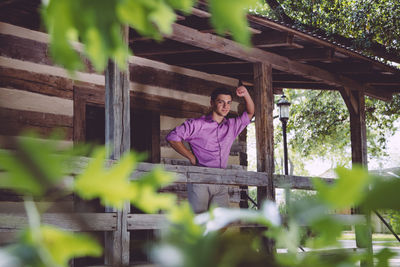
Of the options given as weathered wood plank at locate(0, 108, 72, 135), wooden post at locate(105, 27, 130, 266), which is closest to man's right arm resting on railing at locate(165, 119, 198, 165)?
weathered wood plank at locate(0, 108, 72, 135)

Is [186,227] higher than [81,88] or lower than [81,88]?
lower

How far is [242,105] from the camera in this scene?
984 centimetres

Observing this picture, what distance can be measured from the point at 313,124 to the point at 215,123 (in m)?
10.5

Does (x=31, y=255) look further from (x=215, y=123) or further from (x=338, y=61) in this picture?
(x=338, y=61)

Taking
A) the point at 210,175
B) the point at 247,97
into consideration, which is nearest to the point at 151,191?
the point at 210,175

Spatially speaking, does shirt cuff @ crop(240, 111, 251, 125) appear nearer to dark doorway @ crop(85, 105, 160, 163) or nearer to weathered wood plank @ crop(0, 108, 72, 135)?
dark doorway @ crop(85, 105, 160, 163)

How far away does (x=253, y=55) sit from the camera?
7297 millimetres

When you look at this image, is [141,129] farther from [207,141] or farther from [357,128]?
[357,128]

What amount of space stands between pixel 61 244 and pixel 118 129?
5186 millimetres

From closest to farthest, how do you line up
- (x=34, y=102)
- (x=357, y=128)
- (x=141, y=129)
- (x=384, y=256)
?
(x=384, y=256) → (x=34, y=102) → (x=141, y=129) → (x=357, y=128)

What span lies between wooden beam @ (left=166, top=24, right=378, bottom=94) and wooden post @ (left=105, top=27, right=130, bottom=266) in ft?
2.84

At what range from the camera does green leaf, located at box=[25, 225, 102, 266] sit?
41 cm

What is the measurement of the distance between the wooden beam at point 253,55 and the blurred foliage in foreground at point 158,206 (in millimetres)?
4785

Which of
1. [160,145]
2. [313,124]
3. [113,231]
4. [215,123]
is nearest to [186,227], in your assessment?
[113,231]
